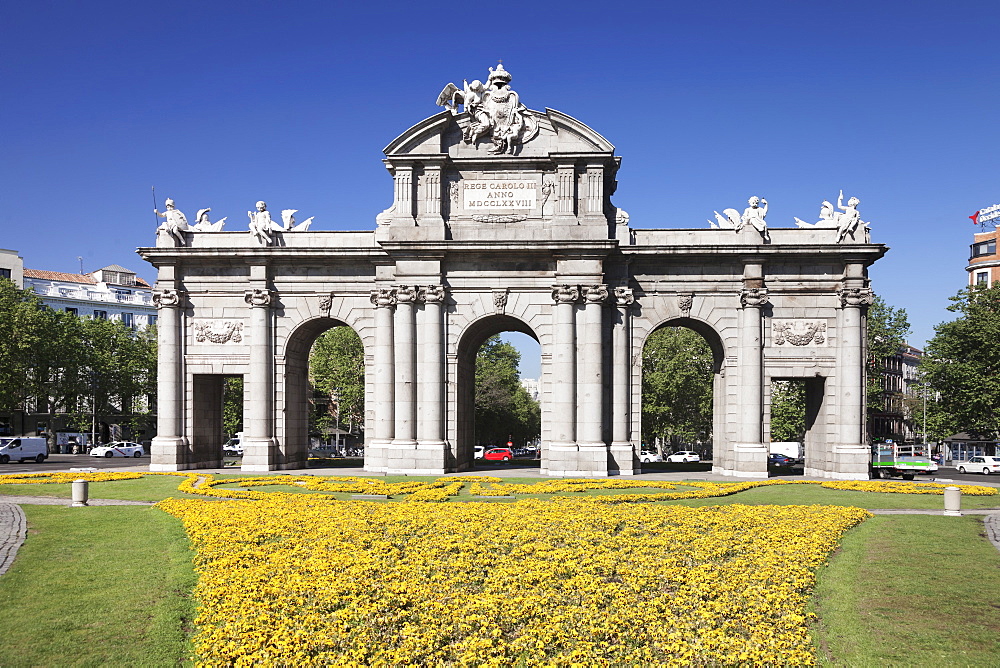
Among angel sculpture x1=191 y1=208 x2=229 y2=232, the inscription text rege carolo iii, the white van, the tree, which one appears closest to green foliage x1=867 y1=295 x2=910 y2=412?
the tree

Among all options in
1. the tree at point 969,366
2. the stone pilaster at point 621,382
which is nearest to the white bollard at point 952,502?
the stone pilaster at point 621,382

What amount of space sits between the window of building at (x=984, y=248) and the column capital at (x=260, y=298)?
106622 mm

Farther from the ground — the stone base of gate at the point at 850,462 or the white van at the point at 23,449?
the stone base of gate at the point at 850,462

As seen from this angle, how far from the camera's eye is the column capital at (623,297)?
139 feet

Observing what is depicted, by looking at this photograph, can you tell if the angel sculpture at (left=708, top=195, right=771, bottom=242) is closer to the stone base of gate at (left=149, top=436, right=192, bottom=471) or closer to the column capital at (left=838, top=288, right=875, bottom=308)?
the column capital at (left=838, top=288, right=875, bottom=308)

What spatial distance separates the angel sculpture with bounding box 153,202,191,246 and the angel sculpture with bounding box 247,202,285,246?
4128 millimetres

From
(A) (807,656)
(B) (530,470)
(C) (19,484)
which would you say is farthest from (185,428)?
(A) (807,656)

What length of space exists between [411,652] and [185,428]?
36.3 m

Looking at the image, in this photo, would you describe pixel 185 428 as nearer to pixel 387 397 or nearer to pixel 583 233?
pixel 387 397

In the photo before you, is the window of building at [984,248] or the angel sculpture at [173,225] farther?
the window of building at [984,248]

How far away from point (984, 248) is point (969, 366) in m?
59.0

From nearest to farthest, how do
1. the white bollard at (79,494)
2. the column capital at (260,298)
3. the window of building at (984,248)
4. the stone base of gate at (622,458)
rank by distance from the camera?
the white bollard at (79,494), the stone base of gate at (622,458), the column capital at (260,298), the window of building at (984,248)

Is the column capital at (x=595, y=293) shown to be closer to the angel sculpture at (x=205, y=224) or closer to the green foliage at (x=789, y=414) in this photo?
the angel sculpture at (x=205, y=224)

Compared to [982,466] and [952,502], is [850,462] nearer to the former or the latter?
[952,502]
